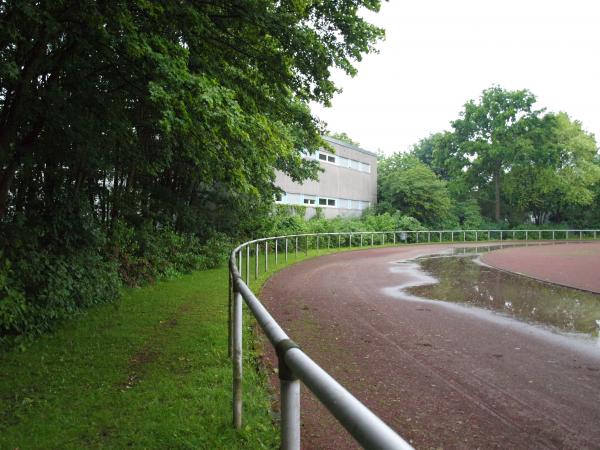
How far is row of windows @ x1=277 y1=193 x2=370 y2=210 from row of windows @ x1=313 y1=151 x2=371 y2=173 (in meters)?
2.72

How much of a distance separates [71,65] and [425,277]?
33.2ft

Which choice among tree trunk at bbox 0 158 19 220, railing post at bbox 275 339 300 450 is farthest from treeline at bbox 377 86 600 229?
railing post at bbox 275 339 300 450

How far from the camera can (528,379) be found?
197 inches

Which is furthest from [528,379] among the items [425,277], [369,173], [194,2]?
[369,173]

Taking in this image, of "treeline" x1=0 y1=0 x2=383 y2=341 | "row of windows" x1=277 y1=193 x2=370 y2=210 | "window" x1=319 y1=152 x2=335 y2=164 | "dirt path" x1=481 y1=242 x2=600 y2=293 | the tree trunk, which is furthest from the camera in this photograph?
"window" x1=319 y1=152 x2=335 y2=164

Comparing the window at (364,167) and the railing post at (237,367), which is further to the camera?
the window at (364,167)

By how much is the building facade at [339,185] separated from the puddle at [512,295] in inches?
689

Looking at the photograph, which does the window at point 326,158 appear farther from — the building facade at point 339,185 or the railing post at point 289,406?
the railing post at point 289,406

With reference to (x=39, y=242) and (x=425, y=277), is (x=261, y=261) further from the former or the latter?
(x=39, y=242)

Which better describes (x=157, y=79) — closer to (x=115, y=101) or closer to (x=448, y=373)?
(x=115, y=101)

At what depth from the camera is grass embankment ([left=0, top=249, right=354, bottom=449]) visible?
3.67m

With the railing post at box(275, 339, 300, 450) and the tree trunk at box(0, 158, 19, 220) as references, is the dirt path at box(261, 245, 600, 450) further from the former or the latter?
the tree trunk at box(0, 158, 19, 220)

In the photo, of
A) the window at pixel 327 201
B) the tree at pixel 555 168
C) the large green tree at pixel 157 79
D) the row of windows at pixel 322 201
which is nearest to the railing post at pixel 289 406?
the large green tree at pixel 157 79

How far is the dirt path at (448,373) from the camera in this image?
3.78m
